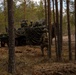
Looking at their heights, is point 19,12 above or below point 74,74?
above

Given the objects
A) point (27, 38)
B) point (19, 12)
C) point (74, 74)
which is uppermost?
point (19, 12)

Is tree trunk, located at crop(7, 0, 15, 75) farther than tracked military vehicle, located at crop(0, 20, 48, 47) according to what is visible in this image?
No

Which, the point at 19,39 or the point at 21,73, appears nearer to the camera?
the point at 21,73

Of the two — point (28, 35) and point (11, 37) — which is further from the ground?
point (28, 35)

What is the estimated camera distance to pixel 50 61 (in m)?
11.3

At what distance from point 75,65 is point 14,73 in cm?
288

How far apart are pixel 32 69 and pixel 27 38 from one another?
10413 mm

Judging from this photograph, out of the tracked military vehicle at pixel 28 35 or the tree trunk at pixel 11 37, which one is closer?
the tree trunk at pixel 11 37

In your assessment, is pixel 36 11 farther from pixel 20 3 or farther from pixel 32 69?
pixel 32 69

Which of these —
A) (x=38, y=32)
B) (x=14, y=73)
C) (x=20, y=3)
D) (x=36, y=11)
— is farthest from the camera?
(x=36, y=11)

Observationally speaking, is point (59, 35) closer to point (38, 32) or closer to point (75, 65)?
point (75, 65)

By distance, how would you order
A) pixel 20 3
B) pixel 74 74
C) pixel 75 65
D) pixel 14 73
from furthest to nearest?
1. pixel 20 3
2. pixel 75 65
3. pixel 74 74
4. pixel 14 73

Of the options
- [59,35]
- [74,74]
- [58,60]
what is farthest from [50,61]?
[74,74]

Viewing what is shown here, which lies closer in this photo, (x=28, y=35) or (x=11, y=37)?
(x=11, y=37)
